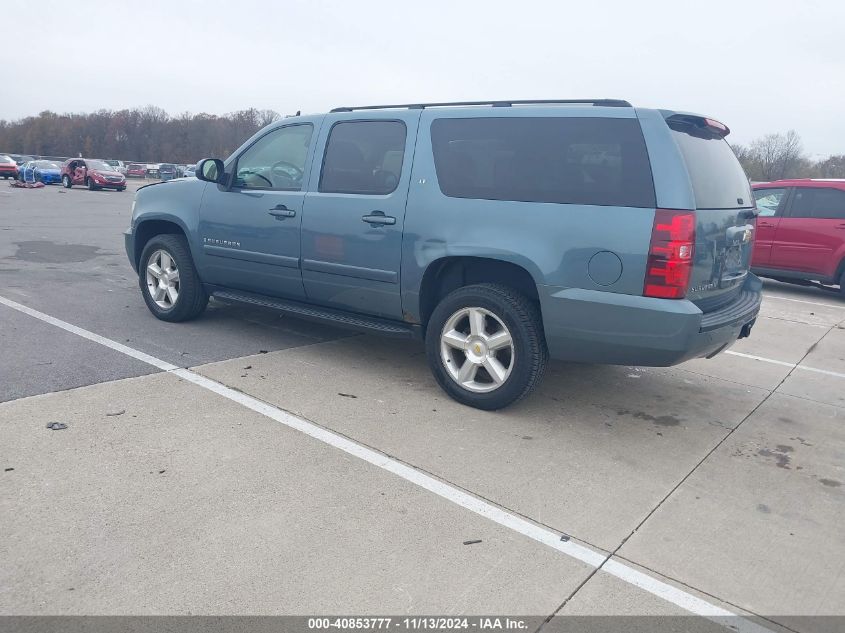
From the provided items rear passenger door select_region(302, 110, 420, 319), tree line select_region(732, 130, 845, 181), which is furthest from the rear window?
tree line select_region(732, 130, 845, 181)

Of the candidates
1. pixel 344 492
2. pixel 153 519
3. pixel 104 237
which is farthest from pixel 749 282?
pixel 104 237

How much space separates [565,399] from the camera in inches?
189

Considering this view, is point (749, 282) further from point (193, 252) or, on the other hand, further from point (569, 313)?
point (193, 252)

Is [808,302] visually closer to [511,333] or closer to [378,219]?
[511,333]

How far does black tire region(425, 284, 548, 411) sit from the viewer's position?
4.22 m

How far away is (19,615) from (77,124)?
101392 mm

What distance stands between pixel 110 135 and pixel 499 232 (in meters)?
95.7

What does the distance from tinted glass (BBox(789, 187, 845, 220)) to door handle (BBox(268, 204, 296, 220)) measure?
809 cm

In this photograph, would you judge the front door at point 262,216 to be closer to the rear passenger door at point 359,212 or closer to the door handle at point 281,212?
the door handle at point 281,212

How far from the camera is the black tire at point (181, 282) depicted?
602 cm

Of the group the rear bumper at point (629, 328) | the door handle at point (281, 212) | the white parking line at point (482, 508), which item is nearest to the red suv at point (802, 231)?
the rear bumper at point (629, 328)

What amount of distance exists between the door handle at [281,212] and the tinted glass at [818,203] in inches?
318

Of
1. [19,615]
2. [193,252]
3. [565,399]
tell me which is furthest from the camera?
[193,252]

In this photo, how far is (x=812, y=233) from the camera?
989cm
